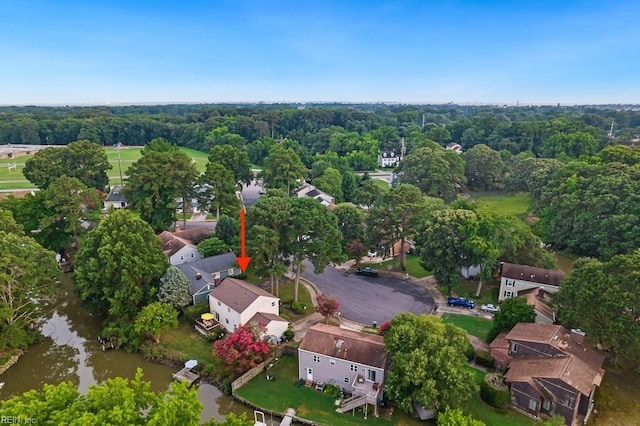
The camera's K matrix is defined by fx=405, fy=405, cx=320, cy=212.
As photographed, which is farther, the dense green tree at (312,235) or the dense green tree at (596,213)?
the dense green tree at (596,213)

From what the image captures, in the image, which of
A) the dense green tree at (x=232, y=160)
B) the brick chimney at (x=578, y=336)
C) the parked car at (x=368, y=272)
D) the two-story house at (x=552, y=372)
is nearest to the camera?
the two-story house at (x=552, y=372)

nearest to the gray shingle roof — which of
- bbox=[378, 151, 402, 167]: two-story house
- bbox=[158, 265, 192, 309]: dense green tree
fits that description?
bbox=[158, 265, 192, 309]: dense green tree

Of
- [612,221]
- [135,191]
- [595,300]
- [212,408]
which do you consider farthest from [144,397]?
[612,221]

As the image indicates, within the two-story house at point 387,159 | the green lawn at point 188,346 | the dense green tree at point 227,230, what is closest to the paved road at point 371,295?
the dense green tree at point 227,230

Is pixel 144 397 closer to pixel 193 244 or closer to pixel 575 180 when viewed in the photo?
pixel 193 244

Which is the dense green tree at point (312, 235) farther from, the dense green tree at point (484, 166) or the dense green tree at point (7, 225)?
the dense green tree at point (484, 166)

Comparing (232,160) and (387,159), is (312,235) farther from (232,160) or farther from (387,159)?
(387,159)

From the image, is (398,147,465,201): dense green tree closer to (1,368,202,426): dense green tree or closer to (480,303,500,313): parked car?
(480,303,500,313): parked car
